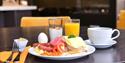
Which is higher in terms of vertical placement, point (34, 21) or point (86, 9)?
point (34, 21)

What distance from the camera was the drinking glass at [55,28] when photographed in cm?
155

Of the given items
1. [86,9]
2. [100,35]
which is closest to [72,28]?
[100,35]

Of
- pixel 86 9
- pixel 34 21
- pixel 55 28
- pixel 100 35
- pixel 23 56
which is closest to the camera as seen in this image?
pixel 23 56

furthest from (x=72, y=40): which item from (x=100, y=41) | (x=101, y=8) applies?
(x=101, y=8)

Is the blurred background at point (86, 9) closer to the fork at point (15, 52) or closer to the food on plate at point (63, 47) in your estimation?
the fork at point (15, 52)

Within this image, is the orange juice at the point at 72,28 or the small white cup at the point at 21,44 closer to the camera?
the small white cup at the point at 21,44

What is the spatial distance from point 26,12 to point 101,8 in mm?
1519

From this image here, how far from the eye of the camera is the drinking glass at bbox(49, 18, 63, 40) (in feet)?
5.10

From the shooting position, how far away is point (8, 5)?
466 cm

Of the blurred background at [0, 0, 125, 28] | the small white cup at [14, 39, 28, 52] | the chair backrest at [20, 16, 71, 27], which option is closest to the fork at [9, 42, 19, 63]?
the small white cup at [14, 39, 28, 52]

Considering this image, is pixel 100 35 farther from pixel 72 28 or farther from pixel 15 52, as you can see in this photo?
pixel 15 52

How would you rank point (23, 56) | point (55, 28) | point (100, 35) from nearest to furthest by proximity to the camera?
point (23, 56) < point (100, 35) < point (55, 28)

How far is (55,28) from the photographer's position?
158cm

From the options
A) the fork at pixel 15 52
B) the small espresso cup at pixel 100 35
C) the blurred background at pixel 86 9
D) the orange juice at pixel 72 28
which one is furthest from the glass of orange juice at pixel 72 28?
the blurred background at pixel 86 9
